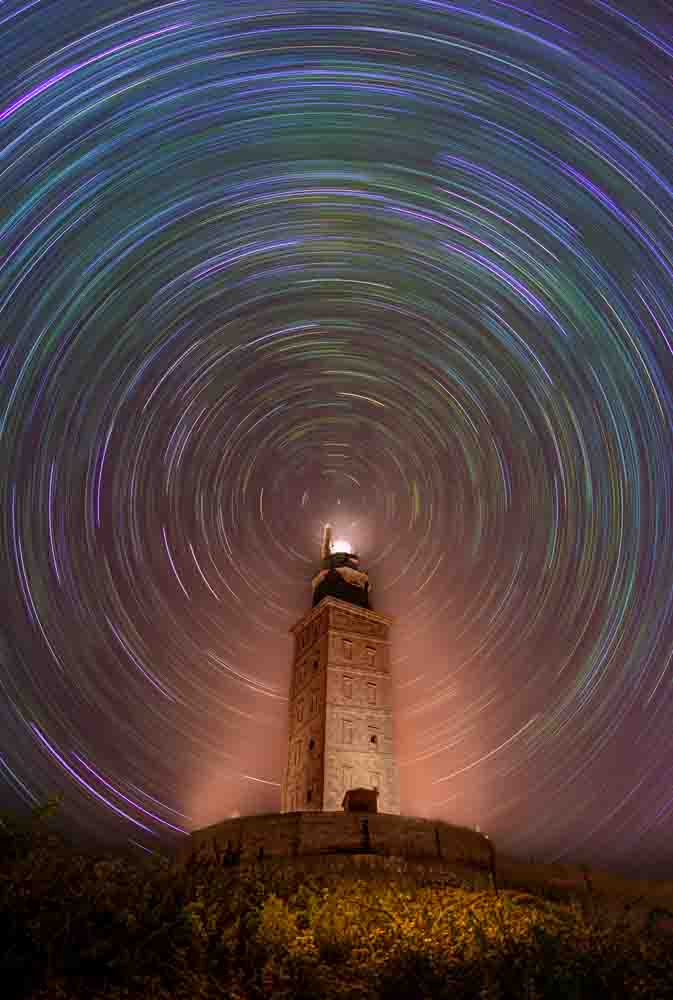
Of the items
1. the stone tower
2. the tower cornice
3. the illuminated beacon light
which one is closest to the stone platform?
the stone tower

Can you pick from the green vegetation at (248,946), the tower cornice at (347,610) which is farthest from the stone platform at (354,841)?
the tower cornice at (347,610)

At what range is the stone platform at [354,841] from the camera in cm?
2291

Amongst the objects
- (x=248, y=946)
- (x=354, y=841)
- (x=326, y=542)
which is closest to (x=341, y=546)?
(x=326, y=542)

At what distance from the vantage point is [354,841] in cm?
2347

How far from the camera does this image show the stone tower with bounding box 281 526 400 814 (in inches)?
1320

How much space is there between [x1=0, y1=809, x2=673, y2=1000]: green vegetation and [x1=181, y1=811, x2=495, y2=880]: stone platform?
10.00m

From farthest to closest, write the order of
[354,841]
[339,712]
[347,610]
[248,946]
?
[347,610]
[339,712]
[354,841]
[248,946]

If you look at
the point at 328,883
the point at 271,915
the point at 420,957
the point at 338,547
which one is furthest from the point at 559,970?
the point at 338,547

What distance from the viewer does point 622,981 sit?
31.9 feet

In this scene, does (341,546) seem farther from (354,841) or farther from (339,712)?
(354,841)

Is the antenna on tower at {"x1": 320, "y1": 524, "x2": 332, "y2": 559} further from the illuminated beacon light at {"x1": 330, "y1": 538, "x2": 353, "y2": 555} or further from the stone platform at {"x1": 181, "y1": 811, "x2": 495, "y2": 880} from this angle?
the stone platform at {"x1": 181, "y1": 811, "x2": 495, "y2": 880}

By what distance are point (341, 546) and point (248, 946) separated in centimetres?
3941

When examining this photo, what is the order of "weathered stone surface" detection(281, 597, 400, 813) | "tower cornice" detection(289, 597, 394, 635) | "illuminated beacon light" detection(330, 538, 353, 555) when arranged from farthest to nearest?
"illuminated beacon light" detection(330, 538, 353, 555) < "tower cornice" detection(289, 597, 394, 635) < "weathered stone surface" detection(281, 597, 400, 813)

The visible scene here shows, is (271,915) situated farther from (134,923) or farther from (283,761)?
(283,761)
